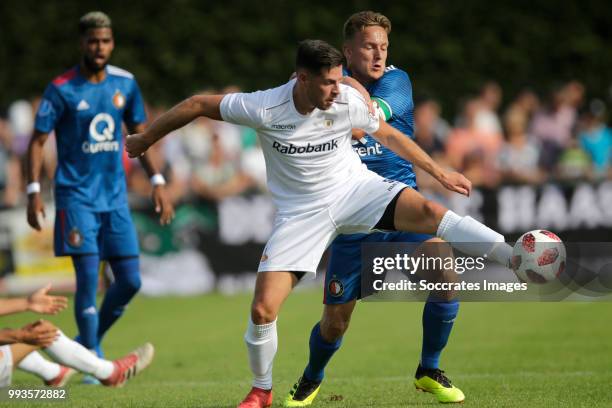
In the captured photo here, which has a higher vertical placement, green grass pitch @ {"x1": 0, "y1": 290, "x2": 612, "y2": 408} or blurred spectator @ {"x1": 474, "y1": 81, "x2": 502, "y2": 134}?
blurred spectator @ {"x1": 474, "y1": 81, "x2": 502, "y2": 134}

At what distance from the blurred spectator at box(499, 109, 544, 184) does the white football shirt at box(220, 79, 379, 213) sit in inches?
367

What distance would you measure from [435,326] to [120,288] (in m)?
3.04

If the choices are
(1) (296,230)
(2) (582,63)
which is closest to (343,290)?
(1) (296,230)

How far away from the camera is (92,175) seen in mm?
10031

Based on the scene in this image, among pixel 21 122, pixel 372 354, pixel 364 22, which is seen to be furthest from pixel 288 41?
pixel 364 22

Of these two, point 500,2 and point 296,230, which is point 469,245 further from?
point 500,2

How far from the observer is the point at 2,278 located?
1619 cm

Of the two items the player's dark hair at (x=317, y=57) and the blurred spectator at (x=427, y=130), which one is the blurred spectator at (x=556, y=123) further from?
the player's dark hair at (x=317, y=57)

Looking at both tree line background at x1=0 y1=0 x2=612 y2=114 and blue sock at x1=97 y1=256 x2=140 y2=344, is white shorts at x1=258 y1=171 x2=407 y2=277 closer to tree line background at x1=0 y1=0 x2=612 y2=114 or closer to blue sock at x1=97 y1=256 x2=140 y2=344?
blue sock at x1=97 y1=256 x2=140 y2=344

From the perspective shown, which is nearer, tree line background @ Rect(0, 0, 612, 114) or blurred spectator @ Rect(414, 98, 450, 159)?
blurred spectator @ Rect(414, 98, 450, 159)

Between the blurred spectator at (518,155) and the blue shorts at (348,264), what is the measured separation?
867 cm

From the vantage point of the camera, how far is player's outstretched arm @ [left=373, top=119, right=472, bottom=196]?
7.34 meters

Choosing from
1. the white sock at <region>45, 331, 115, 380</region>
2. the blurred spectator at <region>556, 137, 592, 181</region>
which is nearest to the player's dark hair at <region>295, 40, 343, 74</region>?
the white sock at <region>45, 331, 115, 380</region>

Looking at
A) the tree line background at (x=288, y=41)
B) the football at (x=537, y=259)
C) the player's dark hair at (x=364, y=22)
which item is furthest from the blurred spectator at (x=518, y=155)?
the football at (x=537, y=259)
